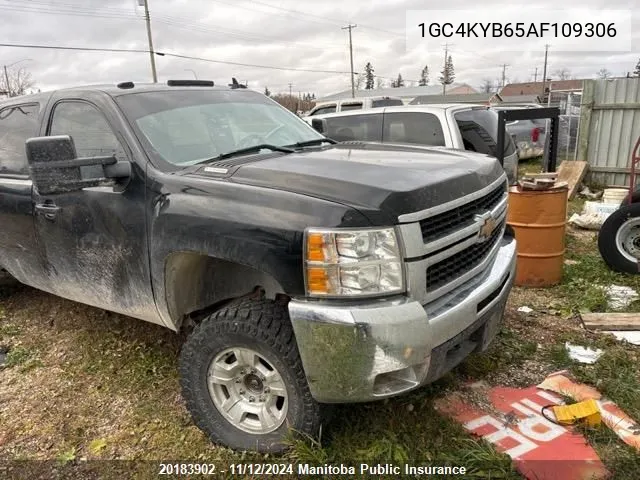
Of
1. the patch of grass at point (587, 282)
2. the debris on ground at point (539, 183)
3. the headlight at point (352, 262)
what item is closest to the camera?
the headlight at point (352, 262)

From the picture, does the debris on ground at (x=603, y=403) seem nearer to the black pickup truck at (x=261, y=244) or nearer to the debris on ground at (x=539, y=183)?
the black pickup truck at (x=261, y=244)

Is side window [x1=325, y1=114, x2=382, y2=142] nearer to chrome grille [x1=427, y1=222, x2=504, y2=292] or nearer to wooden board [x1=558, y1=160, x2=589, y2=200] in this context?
chrome grille [x1=427, y1=222, x2=504, y2=292]

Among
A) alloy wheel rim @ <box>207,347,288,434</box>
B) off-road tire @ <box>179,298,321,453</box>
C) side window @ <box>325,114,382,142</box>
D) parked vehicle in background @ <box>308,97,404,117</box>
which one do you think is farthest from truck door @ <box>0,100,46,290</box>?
parked vehicle in background @ <box>308,97,404,117</box>

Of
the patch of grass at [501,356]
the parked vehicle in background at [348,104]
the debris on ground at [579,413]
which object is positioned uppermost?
the parked vehicle in background at [348,104]

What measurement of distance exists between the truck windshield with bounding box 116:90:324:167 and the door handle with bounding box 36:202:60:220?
82 cm

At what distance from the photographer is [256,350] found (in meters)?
2.49

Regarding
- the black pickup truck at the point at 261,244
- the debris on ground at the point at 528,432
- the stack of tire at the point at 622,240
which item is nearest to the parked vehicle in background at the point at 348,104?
the stack of tire at the point at 622,240

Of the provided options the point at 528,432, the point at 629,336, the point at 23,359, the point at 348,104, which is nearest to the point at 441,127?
the point at 629,336

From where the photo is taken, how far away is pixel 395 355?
2.20m

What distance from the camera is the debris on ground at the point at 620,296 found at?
14.5ft

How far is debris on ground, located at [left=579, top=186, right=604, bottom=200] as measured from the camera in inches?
368

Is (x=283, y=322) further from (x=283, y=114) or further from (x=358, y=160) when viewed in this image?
(x=283, y=114)

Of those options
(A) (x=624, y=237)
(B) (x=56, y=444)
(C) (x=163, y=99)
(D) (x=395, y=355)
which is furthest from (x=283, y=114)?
(A) (x=624, y=237)

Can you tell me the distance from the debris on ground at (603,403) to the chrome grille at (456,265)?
100cm
